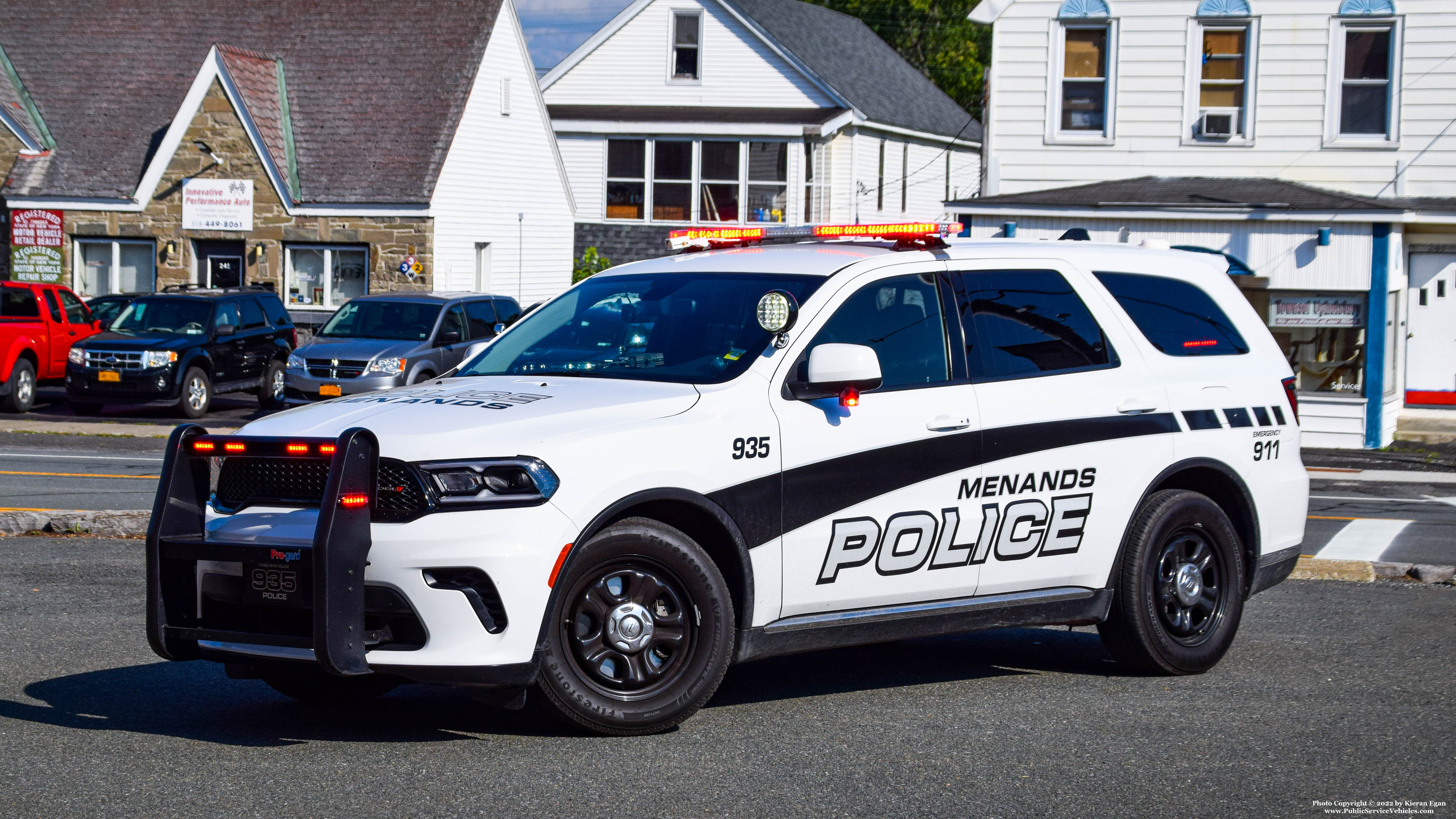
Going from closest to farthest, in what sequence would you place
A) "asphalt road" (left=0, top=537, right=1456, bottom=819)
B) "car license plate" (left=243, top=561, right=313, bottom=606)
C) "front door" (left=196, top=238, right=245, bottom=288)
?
"asphalt road" (left=0, top=537, right=1456, bottom=819) → "car license plate" (left=243, top=561, right=313, bottom=606) → "front door" (left=196, top=238, right=245, bottom=288)

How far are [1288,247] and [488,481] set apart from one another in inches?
708

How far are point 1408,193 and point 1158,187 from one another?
11.3 feet

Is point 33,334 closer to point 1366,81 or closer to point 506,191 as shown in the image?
point 506,191

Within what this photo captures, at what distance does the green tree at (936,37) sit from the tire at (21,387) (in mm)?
42955

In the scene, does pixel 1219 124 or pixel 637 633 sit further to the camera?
pixel 1219 124

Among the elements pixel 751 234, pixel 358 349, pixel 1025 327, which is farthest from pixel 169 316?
pixel 1025 327

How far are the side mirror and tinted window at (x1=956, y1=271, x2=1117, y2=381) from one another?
2.54 ft

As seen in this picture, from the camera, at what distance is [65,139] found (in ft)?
111

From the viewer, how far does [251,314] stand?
24.7m

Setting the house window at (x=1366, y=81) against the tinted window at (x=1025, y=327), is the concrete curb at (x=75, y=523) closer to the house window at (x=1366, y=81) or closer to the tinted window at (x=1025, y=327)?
the tinted window at (x=1025, y=327)

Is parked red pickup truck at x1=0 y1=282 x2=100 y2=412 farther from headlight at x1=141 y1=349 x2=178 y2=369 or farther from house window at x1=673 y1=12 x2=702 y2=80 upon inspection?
house window at x1=673 y1=12 x2=702 y2=80

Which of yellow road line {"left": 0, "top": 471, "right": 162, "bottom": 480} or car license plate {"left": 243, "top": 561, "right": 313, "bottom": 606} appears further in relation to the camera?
yellow road line {"left": 0, "top": 471, "right": 162, "bottom": 480}

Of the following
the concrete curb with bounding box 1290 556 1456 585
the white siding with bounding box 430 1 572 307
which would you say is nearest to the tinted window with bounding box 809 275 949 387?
the concrete curb with bounding box 1290 556 1456 585

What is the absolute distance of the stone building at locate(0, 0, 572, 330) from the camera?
31859mm
